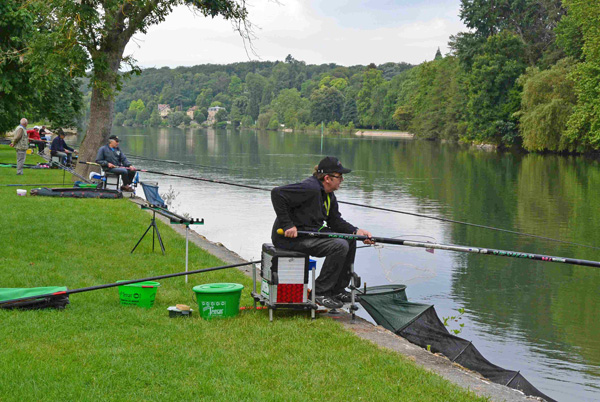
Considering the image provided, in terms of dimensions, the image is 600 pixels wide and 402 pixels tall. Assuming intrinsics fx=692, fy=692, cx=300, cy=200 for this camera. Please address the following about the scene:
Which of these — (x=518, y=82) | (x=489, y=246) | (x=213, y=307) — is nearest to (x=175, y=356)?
(x=213, y=307)

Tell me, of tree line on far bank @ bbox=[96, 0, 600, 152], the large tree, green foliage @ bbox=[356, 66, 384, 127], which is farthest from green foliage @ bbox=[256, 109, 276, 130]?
the large tree

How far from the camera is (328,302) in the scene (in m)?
7.18

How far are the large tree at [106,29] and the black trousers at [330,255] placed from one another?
10018mm

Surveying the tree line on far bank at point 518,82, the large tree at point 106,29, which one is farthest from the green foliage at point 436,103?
the large tree at point 106,29

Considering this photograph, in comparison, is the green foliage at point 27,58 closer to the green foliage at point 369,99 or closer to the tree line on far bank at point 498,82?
the tree line on far bank at point 498,82

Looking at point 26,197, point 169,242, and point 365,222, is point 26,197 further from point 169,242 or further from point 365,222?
point 365,222

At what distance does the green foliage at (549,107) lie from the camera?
172 feet

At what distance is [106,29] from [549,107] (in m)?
42.3

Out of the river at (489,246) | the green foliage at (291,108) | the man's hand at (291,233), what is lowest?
the river at (489,246)

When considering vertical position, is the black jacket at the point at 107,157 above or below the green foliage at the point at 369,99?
below

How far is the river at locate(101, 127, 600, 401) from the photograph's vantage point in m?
9.41

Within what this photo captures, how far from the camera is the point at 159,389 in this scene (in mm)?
4840

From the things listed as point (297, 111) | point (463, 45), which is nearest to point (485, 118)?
point (463, 45)

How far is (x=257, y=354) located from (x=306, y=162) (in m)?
40.6
